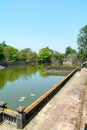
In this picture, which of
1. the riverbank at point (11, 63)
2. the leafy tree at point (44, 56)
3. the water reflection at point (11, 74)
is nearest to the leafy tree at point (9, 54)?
the riverbank at point (11, 63)

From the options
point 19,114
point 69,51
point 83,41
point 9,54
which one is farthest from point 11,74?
point 69,51

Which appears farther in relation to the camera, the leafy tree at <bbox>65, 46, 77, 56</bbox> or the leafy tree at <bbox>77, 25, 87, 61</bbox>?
the leafy tree at <bbox>65, 46, 77, 56</bbox>

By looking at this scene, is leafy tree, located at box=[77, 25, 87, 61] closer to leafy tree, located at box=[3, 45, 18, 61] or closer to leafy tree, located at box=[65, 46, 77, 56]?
leafy tree, located at box=[3, 45, 18, 61]

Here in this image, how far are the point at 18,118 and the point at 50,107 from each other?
3256 millimetres

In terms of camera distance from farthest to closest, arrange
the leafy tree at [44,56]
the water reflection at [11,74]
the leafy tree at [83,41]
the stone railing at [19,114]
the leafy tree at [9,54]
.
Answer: the leafy tree at [44,56], the leafy tree at [9,54], the leafy tree at [83,41], the water reflection at [11,74], the stone railing at [19,114]

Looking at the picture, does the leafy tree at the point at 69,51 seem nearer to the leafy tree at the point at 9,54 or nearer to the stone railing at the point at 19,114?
the leafy tree at the point at 9,54

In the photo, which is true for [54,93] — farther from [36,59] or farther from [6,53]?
[36,59]

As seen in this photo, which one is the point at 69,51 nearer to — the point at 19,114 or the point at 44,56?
the point at 44,56

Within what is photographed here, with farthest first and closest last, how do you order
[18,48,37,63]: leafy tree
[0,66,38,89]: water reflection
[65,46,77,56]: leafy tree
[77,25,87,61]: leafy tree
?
[65,46,77,56]: leafy tree
[18,48,37,63]: leafy tree
[77,25,87,61]: leafy tree
[0,66,38,89]: water reflection

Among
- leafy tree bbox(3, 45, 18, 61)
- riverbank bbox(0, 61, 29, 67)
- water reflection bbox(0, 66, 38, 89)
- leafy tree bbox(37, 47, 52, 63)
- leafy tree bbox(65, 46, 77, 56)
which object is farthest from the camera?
leafy tree bbox(65, 46, 77, 56)

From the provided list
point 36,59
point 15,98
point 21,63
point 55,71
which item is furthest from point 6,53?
point 15,98

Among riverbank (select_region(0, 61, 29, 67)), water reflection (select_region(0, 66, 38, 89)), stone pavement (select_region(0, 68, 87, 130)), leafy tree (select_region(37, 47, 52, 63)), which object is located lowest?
stone pavement (select_region(0, 68, 87, 130))

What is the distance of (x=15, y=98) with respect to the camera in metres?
16.6

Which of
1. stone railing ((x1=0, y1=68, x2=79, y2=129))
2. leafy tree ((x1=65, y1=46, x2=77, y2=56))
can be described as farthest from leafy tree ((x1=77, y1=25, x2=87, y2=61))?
leafy tree ((x1=65, y1=46, x2=77, y2=56))
